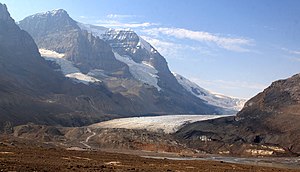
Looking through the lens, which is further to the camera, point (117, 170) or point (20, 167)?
point (117, 170)

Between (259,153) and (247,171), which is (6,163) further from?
(259,153)

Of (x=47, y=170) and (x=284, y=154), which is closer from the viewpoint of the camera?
(x=47, y=170)

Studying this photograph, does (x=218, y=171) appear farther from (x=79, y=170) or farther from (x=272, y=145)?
(x=272, y=145)

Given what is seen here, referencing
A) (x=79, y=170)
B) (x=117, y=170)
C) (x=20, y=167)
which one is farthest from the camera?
(x=117, y=170)

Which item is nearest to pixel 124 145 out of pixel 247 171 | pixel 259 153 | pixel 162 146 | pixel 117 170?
pixel 162 146

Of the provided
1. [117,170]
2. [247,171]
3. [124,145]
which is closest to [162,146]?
[124,145]

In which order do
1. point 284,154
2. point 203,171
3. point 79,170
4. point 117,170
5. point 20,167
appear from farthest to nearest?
point 284,154
point 203,171
point 117,170
point 79,170
point 20,167

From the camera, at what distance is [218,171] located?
266 ft

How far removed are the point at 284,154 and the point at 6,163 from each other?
145367mm

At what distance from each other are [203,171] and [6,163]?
32.0 metres

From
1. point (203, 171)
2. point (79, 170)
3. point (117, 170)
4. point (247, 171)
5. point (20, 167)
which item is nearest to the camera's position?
point (20, 167)

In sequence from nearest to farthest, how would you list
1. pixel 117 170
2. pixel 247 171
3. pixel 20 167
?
pixel 20 167 < pixel 117 170 < pixel 247 171

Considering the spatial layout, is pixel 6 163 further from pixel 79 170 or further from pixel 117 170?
pixel 117 170

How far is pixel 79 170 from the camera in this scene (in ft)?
206
